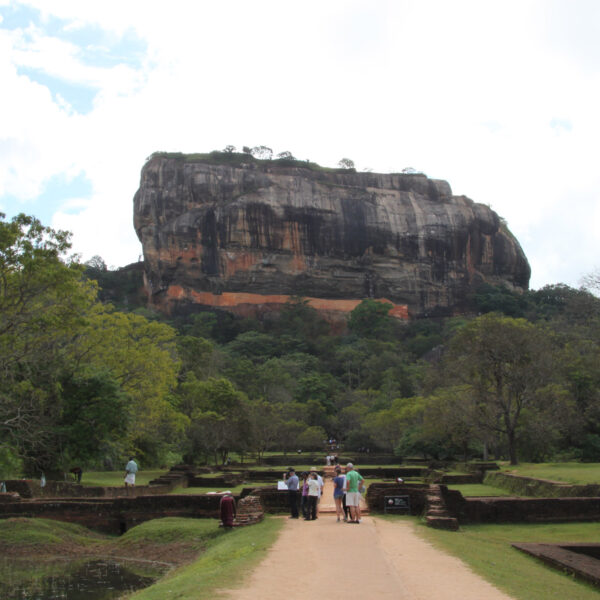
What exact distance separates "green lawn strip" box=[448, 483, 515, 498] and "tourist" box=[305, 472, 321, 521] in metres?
6.03

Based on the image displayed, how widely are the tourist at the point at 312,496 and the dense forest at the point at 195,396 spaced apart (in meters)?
8.31

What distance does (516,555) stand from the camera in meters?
10.5

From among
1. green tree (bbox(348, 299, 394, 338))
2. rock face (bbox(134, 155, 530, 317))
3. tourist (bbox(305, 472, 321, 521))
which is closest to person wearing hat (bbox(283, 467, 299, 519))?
tourist (bbox(305, 472, 321, 521))

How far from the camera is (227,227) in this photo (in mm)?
90375

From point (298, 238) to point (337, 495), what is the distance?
8040 centimetres

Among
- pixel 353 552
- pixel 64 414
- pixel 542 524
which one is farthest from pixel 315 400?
pixel 353 552

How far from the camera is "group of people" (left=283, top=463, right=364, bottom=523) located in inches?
507

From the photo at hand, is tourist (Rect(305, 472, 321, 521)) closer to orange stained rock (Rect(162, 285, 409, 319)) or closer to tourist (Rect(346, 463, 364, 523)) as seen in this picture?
tourist (Rect(346, 463, 364, 523))

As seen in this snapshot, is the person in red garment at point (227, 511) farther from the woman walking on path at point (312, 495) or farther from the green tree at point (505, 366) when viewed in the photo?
the green tree at point (505, 366)

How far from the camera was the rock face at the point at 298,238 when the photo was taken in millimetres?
91188

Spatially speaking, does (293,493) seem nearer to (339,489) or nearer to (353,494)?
(339,489)

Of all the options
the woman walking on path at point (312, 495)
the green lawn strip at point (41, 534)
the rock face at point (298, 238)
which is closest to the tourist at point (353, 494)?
the woman walking on path at point (312, 495)

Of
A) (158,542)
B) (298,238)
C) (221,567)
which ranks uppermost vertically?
(298,238)

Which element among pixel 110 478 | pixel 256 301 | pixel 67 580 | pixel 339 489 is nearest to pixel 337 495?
pixel 339 489
